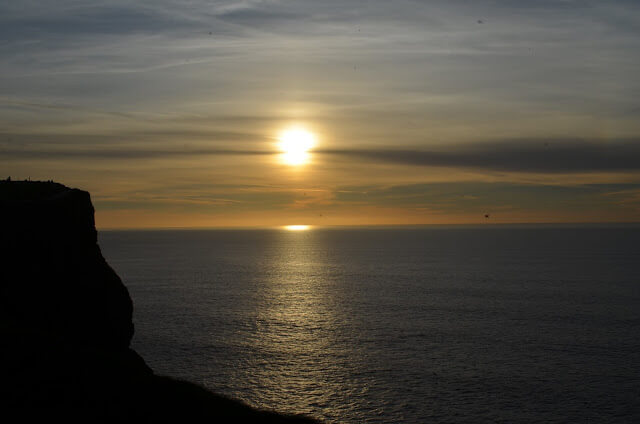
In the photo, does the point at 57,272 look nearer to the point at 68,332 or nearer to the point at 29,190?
the point at 68,332

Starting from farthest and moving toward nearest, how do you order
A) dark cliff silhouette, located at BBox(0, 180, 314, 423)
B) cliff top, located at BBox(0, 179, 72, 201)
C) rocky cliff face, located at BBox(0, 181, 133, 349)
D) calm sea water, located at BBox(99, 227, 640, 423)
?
calm sea water, located at BBox(99, 227, 640, 423), cliff top, located at BBox(0, 179, 72, 201), rocky cliff face, located at BBox(0, 181, 133, 349), dark cliff silhouette, located at BBox(0, 180, 314, 423)

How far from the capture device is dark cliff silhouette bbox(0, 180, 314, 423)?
25.7 meters

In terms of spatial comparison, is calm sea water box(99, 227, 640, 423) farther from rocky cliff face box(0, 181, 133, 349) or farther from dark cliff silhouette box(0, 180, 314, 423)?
rocky cliff face box(0, 181, 133, 349)

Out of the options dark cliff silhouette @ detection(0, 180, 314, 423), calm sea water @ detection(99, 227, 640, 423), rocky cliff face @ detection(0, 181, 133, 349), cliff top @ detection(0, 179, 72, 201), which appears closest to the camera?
dark cliff silhouette @ detection(0, 180, 314, 423)

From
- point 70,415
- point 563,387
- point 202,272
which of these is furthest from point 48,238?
point 202,272

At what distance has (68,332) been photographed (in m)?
36.0

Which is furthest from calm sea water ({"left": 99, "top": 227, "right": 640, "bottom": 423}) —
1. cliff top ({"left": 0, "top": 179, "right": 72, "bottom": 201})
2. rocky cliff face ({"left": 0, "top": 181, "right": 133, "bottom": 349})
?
cliff top ({"left": 0, "top": 179, "right": 72, "bottom": 201})

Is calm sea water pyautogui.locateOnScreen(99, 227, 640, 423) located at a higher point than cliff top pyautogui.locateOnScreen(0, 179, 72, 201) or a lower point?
lower

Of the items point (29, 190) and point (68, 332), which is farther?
point (29, 190)

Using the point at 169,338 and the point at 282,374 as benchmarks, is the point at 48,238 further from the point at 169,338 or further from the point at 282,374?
the point at 169,338

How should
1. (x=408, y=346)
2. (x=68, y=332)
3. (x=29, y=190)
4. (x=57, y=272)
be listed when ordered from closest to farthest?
(x=68, y=332) < (x=57, y=272) < (x=29, y=190) < (x=408, y=346)

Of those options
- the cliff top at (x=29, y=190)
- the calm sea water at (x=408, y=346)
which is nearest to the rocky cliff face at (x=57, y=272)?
the cliff top at (x=29, y=190)

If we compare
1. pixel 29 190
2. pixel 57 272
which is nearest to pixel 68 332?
pixel 57 272

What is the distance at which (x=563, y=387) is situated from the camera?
46.6 metres
